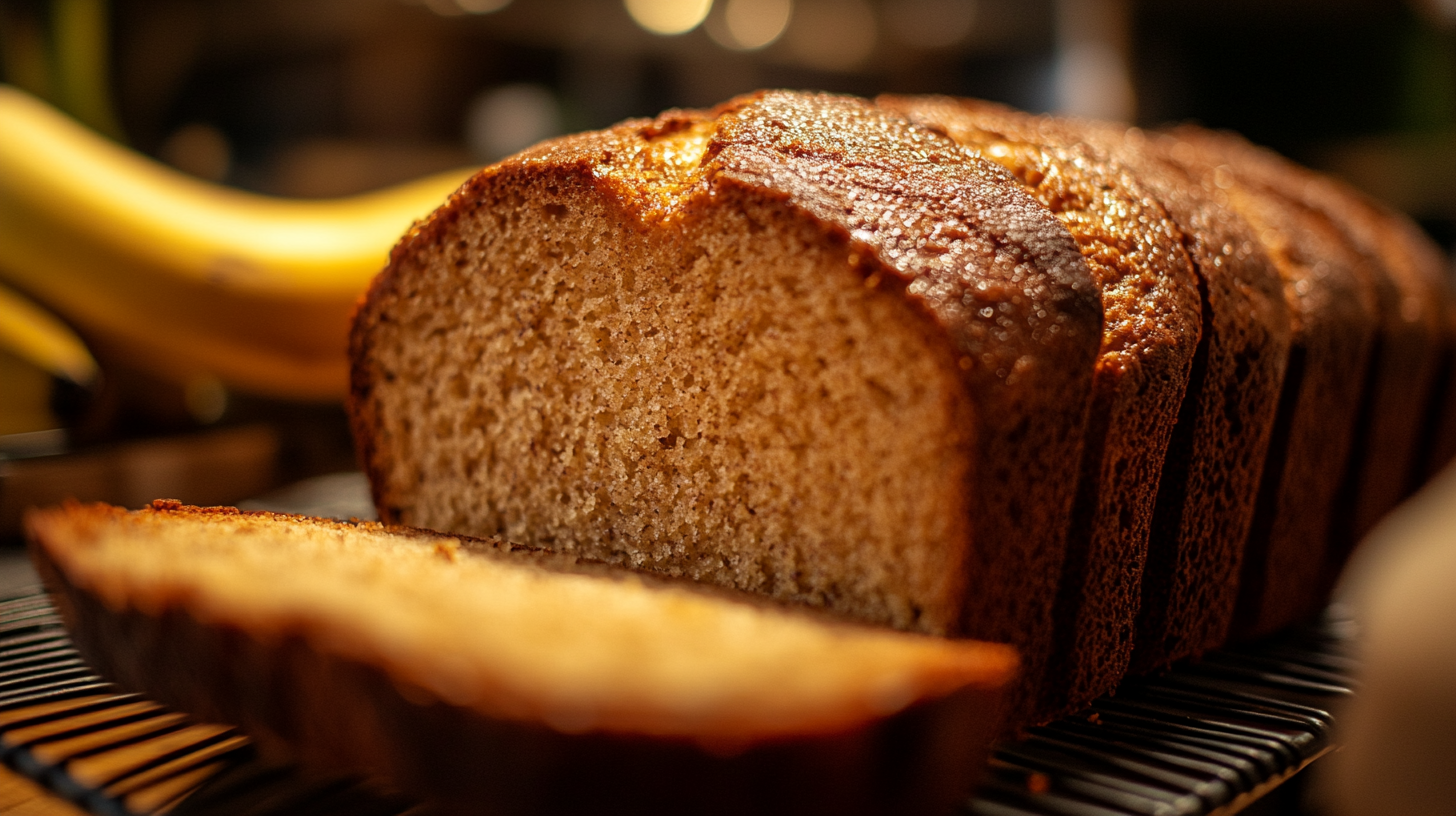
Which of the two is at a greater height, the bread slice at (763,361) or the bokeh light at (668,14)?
the bokeh light at (668,14)

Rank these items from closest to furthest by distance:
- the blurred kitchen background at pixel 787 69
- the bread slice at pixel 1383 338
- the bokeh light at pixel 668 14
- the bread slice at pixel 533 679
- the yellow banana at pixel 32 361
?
1. the bread slice at pixel 533 679
2. the bread slice at pixel 1383 338
3. the yellow banana at pixel 32 361
4. the bokeh light at pixel 668 14
5. the blurred kitchen background at pixel 787 69

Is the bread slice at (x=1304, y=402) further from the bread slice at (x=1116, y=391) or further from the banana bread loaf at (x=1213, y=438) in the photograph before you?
the bread slice at (x=1116, y=391)

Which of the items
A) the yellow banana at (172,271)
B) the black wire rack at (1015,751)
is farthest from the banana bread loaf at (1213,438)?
the yellow banana at (172,271)

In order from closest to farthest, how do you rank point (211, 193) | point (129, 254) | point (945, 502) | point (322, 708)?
1. point (322, 708)
2. point (945, 502)
3. point (129, 254)
4. point (211, 193)

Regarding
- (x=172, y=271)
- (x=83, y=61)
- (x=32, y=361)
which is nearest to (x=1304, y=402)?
(x=172, y=271)

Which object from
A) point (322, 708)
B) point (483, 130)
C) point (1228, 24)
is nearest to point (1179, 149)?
point (322, 708)

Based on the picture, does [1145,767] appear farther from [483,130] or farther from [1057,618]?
[483,130]

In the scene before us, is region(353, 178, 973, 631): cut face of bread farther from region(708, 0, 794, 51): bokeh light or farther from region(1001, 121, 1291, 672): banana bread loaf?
region(708, 0, 794, 51): bokeh light
